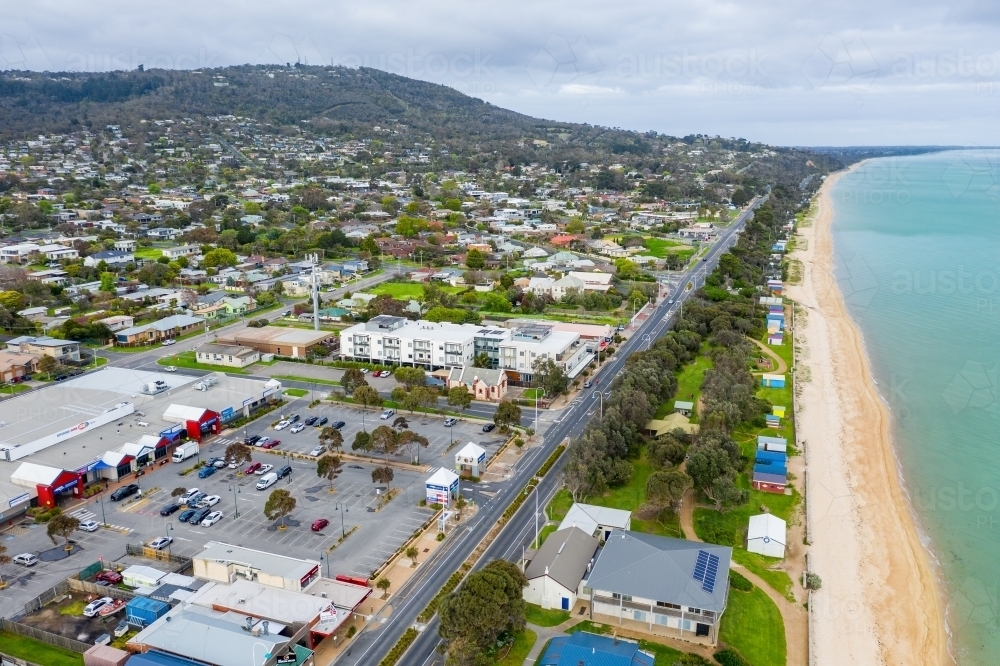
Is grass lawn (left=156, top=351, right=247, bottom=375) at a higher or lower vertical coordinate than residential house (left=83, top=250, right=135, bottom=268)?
lower

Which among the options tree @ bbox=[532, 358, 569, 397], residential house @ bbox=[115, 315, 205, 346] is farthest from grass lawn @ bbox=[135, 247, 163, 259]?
tree @ bbox=[532, 358, 569, 397]

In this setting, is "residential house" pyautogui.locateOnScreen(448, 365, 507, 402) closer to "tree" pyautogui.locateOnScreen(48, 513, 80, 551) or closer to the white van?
the white van

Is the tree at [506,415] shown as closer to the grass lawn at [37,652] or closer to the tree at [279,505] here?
the tree at [279,505]

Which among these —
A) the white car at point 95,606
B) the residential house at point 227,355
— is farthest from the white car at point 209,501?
the residential house at point 227,355

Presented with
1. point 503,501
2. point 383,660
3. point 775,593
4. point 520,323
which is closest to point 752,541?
point 775,593

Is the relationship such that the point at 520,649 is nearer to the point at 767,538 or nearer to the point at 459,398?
the point at 767,538

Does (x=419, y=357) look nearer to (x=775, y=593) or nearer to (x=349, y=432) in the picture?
(x=349, y=432)
